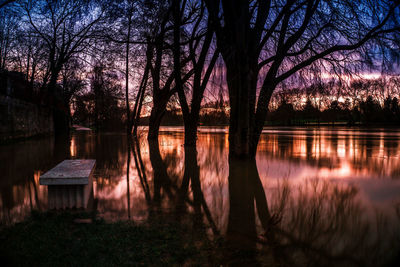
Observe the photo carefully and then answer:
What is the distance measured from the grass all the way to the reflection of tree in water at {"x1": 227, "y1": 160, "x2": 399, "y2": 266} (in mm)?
467

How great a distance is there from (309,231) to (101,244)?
7.88 ft

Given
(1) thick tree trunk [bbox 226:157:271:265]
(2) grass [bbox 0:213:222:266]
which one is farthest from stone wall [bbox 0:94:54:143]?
(2) grass [bbox 0:213:222:266]

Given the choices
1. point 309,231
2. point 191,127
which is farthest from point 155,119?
point 309,231

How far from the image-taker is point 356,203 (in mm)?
4848

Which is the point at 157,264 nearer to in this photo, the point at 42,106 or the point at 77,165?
the point at 77,165

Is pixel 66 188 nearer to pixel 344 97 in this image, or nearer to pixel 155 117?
pixel 344 97

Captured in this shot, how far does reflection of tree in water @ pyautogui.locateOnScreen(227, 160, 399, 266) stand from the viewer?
280 cm

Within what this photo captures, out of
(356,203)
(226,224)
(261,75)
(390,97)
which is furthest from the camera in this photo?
(261,75)

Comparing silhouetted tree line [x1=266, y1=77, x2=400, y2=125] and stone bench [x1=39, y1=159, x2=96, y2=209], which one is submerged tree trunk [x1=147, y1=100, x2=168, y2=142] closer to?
silhouetted tree line [x1=266, y1=77, x2=400, y2=125]

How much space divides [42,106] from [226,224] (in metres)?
24.0

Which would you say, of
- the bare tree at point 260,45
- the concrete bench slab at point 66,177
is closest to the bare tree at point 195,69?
the bare tree at point 260,45

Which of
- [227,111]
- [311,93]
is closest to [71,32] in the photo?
[227,111]

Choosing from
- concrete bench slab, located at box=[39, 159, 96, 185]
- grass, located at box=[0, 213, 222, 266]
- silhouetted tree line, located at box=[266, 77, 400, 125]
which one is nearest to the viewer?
grass, located at box=[0, 213, 222, 266]

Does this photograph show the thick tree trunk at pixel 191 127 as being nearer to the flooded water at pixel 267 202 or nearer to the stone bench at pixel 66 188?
the flooded water at pixel 267 202
